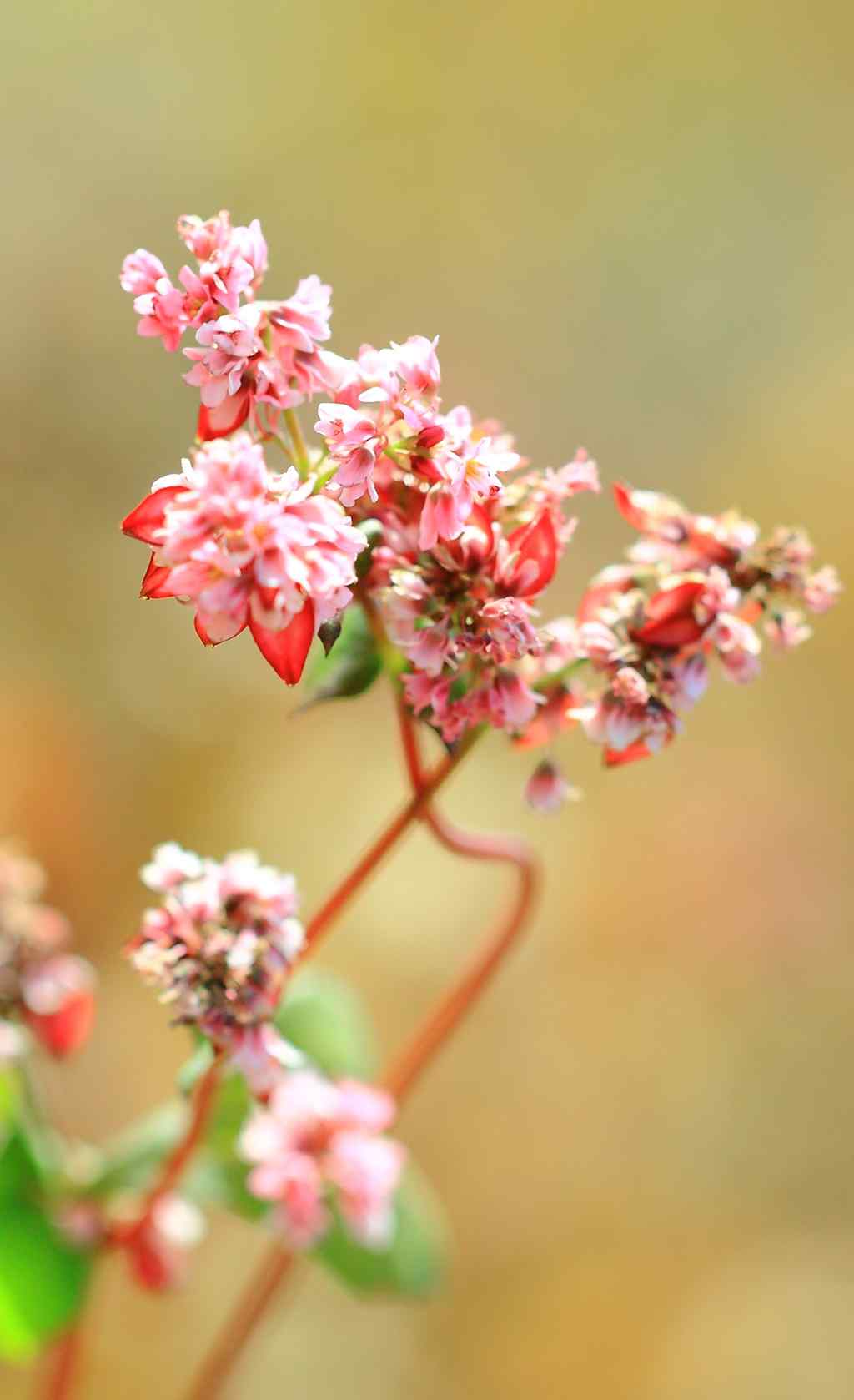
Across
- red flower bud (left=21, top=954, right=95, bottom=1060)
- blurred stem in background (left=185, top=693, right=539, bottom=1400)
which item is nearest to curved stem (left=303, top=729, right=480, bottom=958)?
blurred stem in background (left=185, top=693, right=539, bottom=1400)

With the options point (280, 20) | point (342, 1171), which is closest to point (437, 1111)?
point (342, 1171)

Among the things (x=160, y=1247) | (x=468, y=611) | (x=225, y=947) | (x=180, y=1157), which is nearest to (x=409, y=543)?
(x=468, y=611)

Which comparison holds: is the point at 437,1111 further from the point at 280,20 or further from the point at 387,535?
the point at 280,20

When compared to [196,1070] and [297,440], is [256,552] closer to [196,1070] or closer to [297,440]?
[297,440]

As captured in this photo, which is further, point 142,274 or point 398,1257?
point 398,1257

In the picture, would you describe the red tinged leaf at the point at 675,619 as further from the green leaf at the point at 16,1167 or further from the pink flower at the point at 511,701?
the green leaf at the point at 16,1167
